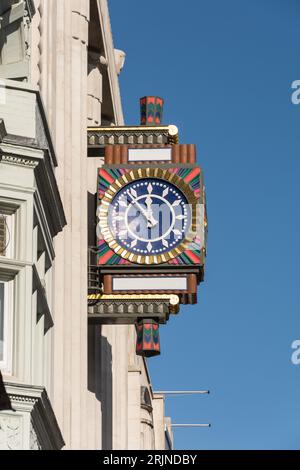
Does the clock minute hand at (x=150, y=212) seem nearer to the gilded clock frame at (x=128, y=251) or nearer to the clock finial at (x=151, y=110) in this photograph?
the gilded clock frame at (x=128, y=251)

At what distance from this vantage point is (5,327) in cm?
3105

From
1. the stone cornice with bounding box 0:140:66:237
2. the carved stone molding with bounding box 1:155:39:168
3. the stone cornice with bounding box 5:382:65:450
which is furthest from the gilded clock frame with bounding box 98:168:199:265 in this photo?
the carved stone molding with bounding box 1:155:39:168

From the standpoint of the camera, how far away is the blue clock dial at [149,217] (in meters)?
47.7

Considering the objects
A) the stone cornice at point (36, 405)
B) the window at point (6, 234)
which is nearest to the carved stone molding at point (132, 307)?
the stone cornice at point (36, 405)

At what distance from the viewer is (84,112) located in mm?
48531

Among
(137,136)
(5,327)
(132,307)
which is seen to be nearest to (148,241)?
(132,307)

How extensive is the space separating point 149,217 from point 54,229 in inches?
477

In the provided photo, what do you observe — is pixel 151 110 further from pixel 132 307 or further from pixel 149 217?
pixel 132 307

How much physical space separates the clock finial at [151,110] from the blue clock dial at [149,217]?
2.89 m

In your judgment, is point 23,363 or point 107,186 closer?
point 23,363
